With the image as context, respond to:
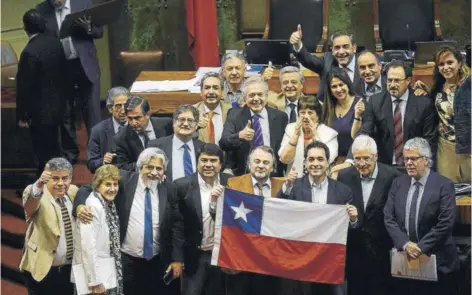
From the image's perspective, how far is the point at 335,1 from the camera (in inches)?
658

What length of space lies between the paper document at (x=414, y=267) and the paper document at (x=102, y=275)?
2.00 m

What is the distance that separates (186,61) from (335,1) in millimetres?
1568

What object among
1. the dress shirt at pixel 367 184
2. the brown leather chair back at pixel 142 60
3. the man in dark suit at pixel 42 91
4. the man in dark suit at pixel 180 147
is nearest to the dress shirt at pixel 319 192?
the dress shirt at pixel 367 184

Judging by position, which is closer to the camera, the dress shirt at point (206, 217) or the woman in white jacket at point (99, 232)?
the woman in white jacket at point (99, 232)

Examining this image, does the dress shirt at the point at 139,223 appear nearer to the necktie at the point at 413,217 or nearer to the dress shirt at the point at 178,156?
the dress shirt at the point at 178,156

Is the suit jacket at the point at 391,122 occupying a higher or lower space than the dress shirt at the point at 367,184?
higher

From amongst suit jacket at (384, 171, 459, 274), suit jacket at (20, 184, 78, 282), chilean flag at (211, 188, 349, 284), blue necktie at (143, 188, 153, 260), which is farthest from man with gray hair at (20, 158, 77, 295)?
suit jacket at (384, 171, 459, 274)

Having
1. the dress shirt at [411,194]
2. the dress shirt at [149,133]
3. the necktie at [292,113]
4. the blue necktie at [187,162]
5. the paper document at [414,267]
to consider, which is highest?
the necktie at [292,113]

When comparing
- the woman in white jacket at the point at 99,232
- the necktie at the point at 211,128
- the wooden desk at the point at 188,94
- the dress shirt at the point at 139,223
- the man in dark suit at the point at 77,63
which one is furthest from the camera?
the man in dark suit at the point at 77,63

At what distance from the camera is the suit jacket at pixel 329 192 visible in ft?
40.3

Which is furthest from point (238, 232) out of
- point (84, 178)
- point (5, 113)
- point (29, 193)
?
point (5, 113)

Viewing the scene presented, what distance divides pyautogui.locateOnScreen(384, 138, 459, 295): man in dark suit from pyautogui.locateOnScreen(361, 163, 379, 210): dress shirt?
6.8 inches

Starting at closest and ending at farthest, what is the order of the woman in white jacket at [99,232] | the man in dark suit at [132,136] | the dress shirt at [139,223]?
the woman in white jacket at [99,232]
the dress shirt at [139,223]
the man in dark suit at [132,136]

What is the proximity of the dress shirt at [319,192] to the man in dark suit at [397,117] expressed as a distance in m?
0.85
